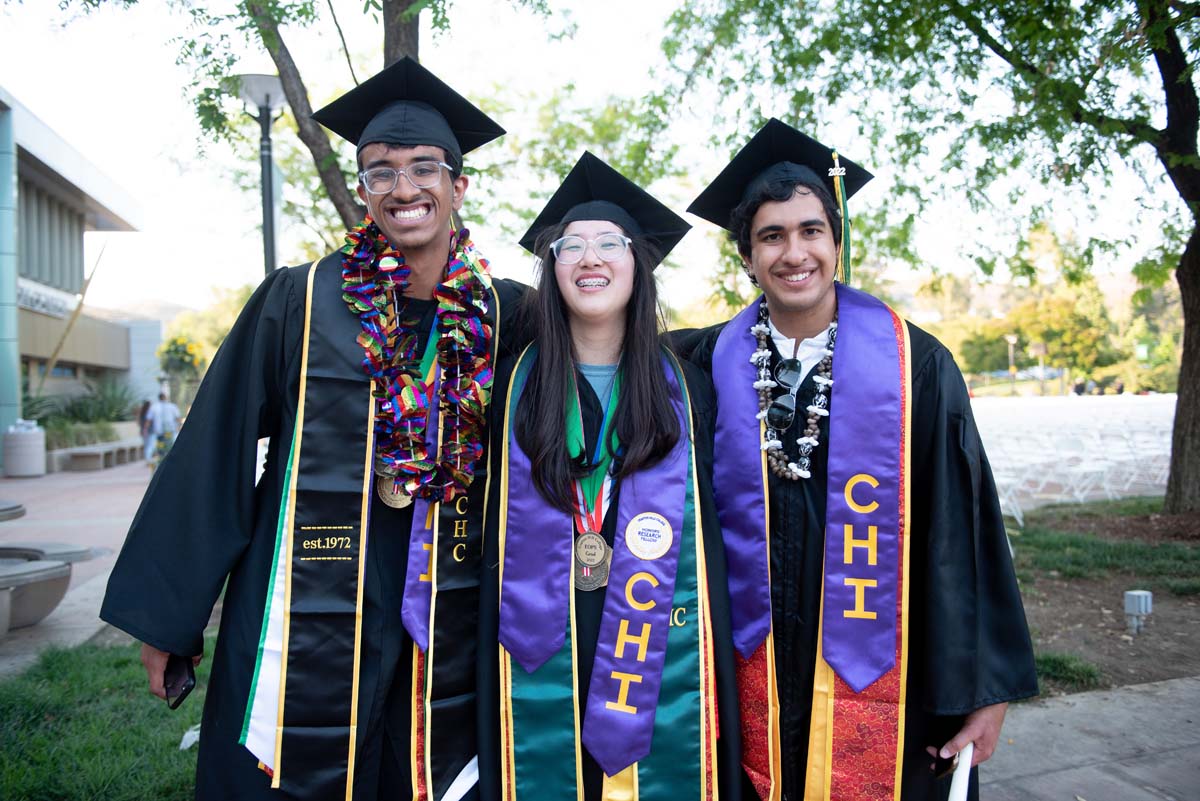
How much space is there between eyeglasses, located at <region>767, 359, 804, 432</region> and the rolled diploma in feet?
3.07

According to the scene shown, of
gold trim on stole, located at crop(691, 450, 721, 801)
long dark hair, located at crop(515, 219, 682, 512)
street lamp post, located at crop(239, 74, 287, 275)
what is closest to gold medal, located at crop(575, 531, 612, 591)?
long dark hair, located at crop(515, 219, 682, 512)

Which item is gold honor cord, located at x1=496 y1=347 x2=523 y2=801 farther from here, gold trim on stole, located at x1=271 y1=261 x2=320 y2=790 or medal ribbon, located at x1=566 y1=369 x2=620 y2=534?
gold trim on stole, located at x1=271 y1=261 x2=320 y2=790

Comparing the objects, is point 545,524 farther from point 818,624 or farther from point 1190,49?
point 1190,49

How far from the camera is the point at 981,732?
2.09 m

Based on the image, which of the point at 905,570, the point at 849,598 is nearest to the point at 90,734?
the point at 849,598

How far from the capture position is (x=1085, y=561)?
6.73 metres

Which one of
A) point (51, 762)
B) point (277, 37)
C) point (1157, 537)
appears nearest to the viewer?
point (51, 762)

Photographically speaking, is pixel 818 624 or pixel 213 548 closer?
pixel 213 548

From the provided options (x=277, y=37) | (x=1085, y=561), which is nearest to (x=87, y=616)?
(x=277, y=37)

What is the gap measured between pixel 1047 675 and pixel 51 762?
4627 millimetres

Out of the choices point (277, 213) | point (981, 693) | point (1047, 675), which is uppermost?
point (277, 213)

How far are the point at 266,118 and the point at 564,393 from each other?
4.16 m

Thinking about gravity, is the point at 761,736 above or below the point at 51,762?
above

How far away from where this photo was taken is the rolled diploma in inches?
81.0
